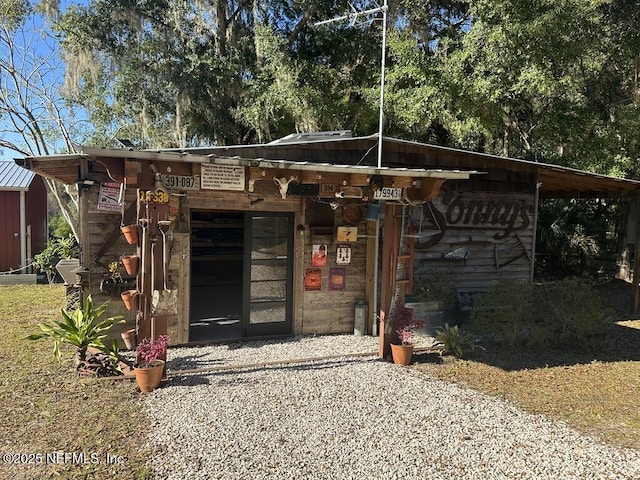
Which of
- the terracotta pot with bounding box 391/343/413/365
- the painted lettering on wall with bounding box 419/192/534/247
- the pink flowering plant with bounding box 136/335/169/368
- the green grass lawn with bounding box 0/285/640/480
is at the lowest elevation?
the green grass lawn with bounding box 0/285/640/480

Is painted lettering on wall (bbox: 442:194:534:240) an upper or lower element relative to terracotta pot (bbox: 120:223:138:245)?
upper

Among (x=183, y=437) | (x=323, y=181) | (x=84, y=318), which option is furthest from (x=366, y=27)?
(x=183, y=437)

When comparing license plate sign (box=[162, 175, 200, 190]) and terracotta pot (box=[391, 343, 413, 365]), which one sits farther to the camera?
terracotta pot (box=[391, 343, 413, 365])

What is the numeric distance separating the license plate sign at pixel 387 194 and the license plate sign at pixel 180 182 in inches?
80.1

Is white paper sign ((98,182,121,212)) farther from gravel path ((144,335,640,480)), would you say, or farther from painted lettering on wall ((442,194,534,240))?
painted lettering on wall ((442,194,534,240))

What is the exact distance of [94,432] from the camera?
3.61 metres

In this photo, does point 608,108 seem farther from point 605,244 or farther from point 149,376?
point 149,376

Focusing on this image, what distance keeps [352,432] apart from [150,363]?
211 centimetres

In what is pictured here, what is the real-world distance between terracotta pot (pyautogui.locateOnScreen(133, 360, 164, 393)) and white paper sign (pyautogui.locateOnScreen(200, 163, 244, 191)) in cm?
188

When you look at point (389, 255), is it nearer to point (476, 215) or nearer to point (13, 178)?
point (476, 215)

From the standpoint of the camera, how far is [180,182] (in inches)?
186

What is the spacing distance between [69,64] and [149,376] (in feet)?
40.4

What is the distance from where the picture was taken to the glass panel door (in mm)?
6340

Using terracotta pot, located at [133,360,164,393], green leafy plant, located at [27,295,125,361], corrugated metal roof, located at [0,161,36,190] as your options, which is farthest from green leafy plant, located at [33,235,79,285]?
terracotta pot, located at [133,360,164,393]
